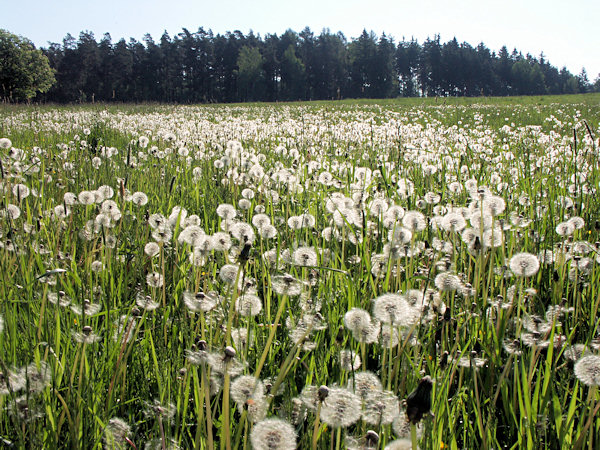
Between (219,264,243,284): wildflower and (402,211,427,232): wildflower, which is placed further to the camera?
(402,211,427,232): wildflower

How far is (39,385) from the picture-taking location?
1.12m

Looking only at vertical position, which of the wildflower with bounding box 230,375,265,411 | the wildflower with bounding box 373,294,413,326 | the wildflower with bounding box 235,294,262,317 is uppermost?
the wildflower with bounding box 373,294,413,326

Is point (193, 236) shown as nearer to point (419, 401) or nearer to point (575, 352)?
point (419, 401)

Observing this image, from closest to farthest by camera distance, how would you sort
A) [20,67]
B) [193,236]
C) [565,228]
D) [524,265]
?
1. [524,265]
2. [193,236]
3. [565,228]
4. [20,67]

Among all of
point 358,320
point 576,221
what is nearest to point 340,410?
point 358,320

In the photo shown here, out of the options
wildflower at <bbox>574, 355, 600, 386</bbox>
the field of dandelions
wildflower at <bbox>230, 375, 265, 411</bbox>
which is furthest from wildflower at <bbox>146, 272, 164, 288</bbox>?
wildflower at <bbox>574, 355, 600, 386</bbox>

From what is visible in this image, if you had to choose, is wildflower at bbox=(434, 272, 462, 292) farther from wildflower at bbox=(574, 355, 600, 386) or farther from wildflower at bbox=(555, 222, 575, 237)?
wildflower at bbox=(555, 222, 575, 237)

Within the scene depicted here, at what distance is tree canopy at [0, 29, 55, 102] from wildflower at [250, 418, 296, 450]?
64.4 metres

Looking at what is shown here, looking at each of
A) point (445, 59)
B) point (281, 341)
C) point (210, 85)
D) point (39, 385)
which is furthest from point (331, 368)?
point (445, 59)

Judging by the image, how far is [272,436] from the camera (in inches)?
32.6

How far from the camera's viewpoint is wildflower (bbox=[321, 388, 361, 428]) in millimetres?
895

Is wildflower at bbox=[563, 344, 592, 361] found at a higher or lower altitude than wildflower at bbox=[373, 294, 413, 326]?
lower

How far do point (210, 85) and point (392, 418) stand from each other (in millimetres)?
100462

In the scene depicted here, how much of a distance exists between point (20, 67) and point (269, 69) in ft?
167
